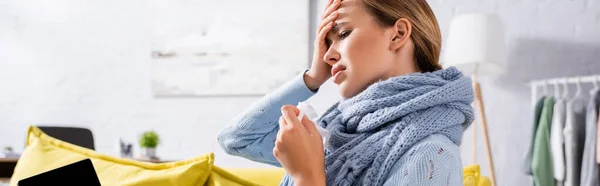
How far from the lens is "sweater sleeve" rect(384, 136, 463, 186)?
0.90 meters

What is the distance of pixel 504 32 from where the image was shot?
344 centimetres

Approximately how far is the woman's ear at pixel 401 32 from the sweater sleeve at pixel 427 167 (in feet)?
0.58

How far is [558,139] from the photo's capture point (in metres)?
2.93

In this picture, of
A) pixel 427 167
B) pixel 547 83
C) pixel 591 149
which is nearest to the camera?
pixel 427 167

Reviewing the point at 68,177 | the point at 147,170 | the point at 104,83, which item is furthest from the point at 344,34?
the point at 104,83

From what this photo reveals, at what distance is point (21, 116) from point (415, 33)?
379 centimetres

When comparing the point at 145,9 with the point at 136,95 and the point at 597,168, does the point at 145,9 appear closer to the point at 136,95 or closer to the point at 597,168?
the point at 136,95

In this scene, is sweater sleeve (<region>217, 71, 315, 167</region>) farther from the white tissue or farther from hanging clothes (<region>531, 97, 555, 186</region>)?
hanging clothes (<region>531, 97, 555, 186</region>)

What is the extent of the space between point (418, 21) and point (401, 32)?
38 millimetres

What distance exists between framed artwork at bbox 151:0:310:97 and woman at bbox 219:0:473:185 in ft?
8.71

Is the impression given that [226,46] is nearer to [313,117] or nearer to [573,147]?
[573,147]

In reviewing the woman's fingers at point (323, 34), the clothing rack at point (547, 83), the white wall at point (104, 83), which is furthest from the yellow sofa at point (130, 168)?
the white wall at point (104, 83)

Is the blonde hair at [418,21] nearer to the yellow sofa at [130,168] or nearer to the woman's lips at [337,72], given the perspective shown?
the woman's lips at [337,72]

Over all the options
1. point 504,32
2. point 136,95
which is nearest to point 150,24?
point 136,95
